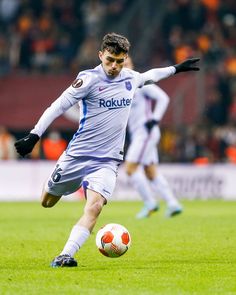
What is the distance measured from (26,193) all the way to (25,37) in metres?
6.15

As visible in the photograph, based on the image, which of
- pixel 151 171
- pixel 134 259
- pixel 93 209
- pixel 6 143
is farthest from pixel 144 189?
pixel 6 143

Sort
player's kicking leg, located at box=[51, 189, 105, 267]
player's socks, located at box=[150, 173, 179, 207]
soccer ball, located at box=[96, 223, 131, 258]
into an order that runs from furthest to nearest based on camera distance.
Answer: player's socks, located at box=[150, 173, 179, 207], soccer ball, located at box=[96, 223, 131, 258], player's kicking leg, located at box=[51, 189, 105, 267]

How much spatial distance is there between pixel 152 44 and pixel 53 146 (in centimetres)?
410

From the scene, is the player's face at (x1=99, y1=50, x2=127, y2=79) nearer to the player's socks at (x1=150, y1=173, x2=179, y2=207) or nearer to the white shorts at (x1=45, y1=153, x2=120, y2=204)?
the white shorts at (x1=45, y1=153, x2=120, y2=204)

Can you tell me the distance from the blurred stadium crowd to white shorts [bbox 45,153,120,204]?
50.7 feet

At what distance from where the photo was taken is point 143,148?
16.4 metres

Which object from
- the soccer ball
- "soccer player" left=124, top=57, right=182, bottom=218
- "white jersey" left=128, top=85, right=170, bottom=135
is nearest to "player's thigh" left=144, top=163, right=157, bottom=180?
"soccer player" left=124, top=57, right=182, bottom=218

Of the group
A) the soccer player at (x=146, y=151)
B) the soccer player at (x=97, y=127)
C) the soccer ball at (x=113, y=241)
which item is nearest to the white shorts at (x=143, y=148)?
the soccer player at (x=146, y=151)

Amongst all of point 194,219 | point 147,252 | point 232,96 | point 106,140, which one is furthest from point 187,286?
point 232,96

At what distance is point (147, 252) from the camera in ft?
34.1

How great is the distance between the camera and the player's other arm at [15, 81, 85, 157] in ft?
28.6

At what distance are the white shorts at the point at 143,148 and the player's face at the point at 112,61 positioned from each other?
7.28 m

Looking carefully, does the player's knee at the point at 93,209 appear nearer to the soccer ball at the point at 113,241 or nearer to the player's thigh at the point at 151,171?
the soccer ball at the point at 113,241

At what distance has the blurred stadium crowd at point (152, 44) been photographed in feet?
83.1
